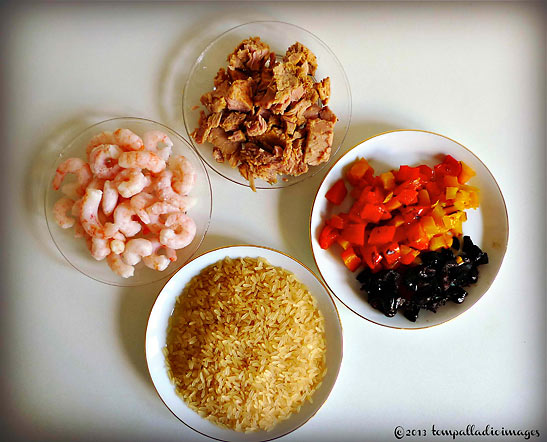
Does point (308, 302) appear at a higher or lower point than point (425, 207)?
lower

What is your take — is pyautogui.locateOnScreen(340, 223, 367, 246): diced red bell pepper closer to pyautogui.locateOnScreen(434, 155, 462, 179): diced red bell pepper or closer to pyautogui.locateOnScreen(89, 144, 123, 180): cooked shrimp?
pyautogui.locateOnScreen(434, 155, 462, 179): diced red bell pepper

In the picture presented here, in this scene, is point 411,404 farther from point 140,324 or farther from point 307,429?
point 140,324

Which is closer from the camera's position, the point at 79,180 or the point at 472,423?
the point at 79,180

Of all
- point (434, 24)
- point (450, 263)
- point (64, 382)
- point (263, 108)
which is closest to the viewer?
point (263, 108)

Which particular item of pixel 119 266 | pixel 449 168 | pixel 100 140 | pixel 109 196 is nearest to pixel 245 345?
pixel 119 266

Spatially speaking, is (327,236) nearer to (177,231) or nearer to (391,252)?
(391,252)

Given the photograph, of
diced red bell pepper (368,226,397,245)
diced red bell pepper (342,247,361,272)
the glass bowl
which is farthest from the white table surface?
diced red bell pepper (368,226,397,245)

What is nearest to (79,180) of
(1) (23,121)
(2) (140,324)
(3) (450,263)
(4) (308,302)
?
(1) (23,121)
